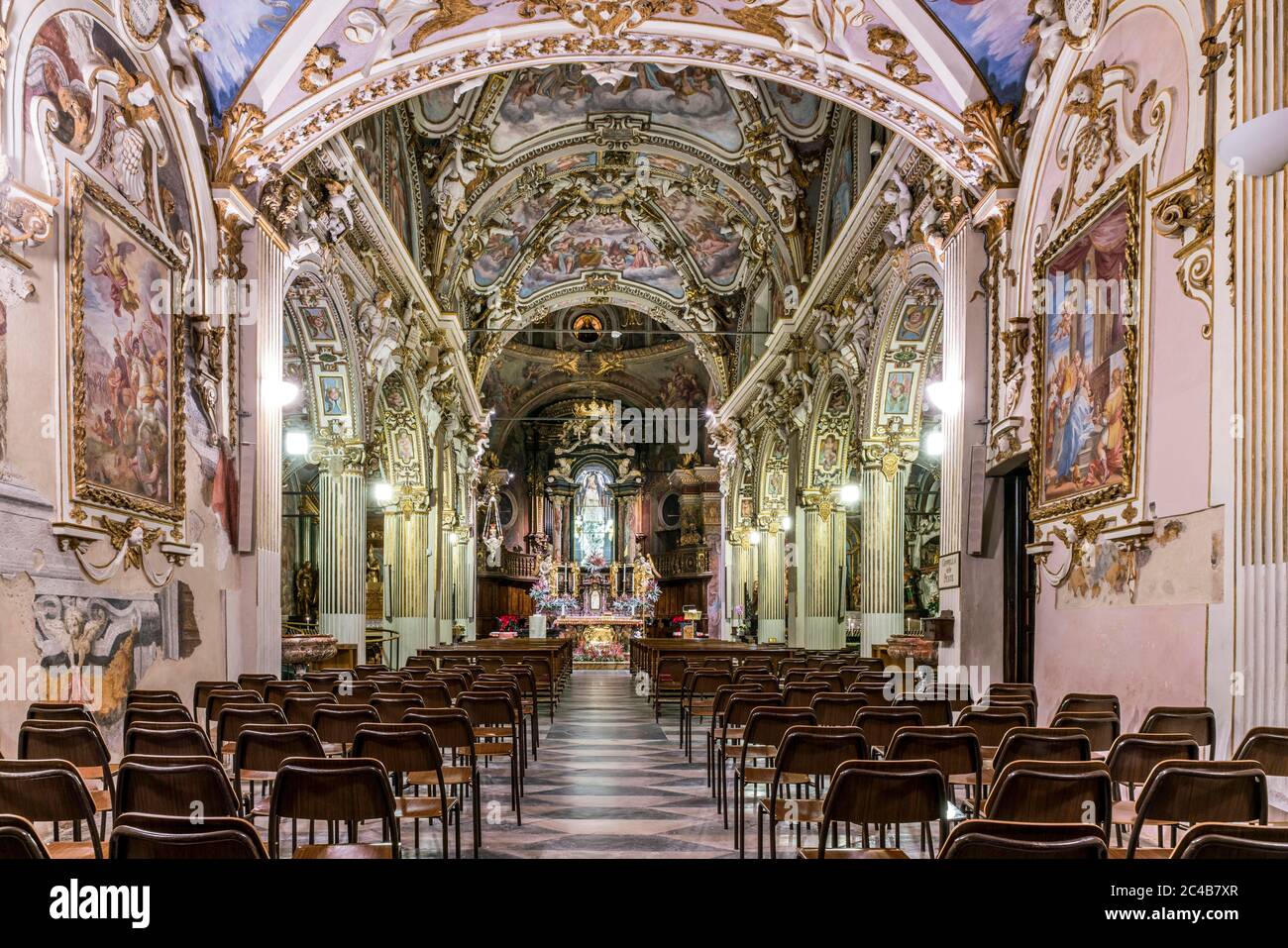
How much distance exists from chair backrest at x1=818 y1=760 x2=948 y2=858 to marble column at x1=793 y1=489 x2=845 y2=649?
17368 mm

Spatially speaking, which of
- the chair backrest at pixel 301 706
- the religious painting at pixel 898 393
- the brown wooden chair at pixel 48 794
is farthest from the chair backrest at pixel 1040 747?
the religious painting at pixel 898 393

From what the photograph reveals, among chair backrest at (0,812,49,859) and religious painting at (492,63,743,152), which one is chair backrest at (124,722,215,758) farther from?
religious painting at (492,63,743,152)

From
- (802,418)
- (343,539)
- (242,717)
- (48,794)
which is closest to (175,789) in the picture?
(48,794)

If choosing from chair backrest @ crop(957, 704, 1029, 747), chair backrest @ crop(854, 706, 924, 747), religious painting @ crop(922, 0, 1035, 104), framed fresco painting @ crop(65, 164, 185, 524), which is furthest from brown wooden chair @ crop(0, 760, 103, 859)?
religious painting @ crop(922, 0, 1035, 104)

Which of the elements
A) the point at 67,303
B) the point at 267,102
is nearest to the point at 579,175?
the point at 267,102

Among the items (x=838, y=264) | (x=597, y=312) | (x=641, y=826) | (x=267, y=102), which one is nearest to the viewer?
(x=641, y=826)

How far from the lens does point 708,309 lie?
27984mm

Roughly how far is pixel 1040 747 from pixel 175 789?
3.46m

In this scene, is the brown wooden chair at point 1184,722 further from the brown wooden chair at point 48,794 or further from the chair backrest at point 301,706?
the brown wooden chair at point 48,794

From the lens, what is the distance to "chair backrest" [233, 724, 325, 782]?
190 inches

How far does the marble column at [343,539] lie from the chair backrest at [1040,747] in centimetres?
1328

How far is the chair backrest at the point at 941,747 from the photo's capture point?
464 centimetres
